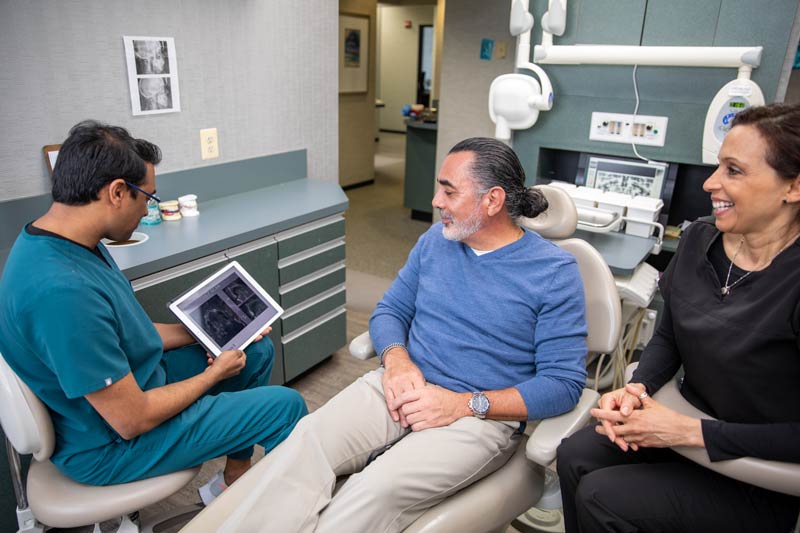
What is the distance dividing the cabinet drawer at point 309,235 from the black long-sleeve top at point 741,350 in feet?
4.66

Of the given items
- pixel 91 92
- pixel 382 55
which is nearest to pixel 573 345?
pixel 91 92

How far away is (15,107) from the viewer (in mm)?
1901

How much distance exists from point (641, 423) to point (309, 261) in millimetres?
1540

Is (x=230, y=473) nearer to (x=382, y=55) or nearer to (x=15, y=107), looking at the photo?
(x=15, y=107)

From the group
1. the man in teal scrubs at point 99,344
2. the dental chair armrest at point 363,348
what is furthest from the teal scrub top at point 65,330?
the dental chair armrest at point 363,348

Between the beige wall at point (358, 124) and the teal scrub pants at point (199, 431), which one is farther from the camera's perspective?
the beige wall at point (358, 124)

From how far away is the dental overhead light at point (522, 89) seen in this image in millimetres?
2736

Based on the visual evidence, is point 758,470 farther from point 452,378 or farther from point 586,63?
point 586,63

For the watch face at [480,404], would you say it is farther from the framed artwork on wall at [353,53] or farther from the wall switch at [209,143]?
the framed artwork on wall at [353,53]

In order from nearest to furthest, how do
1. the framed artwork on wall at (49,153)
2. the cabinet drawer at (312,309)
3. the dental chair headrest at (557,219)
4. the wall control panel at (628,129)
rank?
the dental chair headrest at (557,219) → the framed artwork on wall at (49,153) → the cabinet drawer at (312,309) → the wall control panel at (628,129)

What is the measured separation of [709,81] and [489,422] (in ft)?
6.22

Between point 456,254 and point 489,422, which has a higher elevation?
point 456,254

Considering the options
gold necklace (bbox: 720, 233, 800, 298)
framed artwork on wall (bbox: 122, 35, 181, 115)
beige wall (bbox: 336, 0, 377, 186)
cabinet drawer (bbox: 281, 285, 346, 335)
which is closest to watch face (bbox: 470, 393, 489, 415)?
gold necklace (bbox: 720, 233, 800, 298)

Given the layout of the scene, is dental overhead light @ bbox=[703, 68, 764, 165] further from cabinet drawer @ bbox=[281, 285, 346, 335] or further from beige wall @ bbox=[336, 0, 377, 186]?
beige wall @ bbox=[336, 0, 377, 186]
